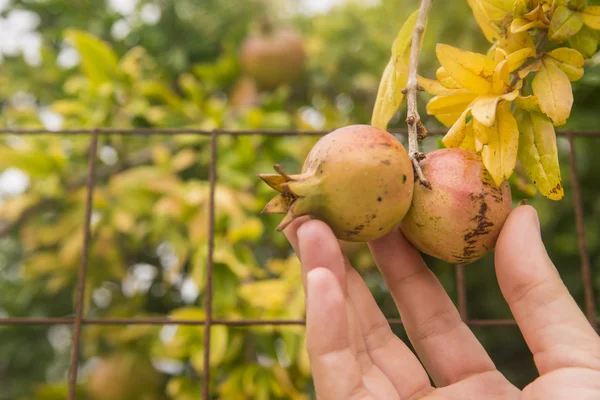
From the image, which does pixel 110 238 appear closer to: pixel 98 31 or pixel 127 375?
pixel 127 375

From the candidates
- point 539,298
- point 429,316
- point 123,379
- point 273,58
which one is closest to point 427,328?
point 429,316

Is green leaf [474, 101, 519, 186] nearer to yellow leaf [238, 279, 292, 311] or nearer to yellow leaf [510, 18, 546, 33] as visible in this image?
yellow leaf [510, 18, 546, 33]

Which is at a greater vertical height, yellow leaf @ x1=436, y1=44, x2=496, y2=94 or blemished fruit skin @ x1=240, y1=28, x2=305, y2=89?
yellow leaf @ x1=436, y1=44, x2=496, y2=94

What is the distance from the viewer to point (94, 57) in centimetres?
111

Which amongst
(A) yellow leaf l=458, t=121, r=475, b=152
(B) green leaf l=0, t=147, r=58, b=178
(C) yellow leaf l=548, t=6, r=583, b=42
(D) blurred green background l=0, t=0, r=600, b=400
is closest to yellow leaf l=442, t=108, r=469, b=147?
(A) yellow leaf l=458, t=121, r=475, b=152

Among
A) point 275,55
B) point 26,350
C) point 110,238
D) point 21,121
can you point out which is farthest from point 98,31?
point 26,350

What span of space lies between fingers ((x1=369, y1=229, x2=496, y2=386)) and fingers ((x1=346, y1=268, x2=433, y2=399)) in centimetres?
3

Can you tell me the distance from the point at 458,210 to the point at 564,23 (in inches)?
8.8

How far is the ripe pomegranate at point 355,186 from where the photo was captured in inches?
17.2

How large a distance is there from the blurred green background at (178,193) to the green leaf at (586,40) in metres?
0.33

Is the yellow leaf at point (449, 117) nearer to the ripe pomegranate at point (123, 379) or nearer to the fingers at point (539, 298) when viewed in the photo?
the fingers at point (539, 298)

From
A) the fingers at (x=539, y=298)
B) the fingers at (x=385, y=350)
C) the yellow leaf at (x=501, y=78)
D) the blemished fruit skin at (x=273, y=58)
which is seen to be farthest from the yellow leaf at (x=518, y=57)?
the blemished fruit skin at (x=273, y=58)

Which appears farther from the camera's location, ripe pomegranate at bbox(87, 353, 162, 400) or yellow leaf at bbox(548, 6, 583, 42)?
ripe pomegranate at bbox(87, 353, 162, 400)

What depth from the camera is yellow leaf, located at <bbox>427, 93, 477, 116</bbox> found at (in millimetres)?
522
